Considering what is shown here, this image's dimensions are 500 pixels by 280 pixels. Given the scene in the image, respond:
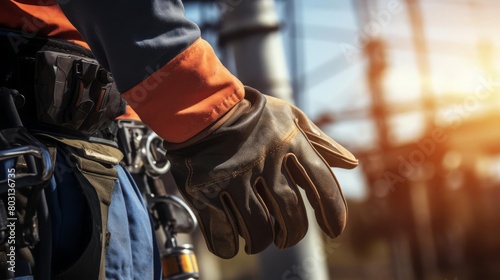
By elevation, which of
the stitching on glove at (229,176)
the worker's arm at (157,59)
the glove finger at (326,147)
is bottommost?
the stitching on glove at (229,176)

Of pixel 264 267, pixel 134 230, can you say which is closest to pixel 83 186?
pixel 134 230

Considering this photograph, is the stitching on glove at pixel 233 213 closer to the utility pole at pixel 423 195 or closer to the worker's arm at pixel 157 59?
the worker's arm at pixel 157 59

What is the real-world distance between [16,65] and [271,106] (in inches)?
20.3

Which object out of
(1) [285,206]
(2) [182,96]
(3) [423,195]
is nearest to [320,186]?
(1) [285,206]

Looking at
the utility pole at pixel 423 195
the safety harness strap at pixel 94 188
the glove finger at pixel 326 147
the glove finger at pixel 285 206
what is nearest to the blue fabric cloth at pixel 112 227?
the safety harness strap at pixel 94 188

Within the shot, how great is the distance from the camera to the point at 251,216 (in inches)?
52.4

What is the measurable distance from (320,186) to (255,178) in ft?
0.50

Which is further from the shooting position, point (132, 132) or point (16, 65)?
point (132, 132)

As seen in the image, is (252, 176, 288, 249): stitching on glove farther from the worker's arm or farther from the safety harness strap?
the safety harness strap

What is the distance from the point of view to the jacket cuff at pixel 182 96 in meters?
1.24

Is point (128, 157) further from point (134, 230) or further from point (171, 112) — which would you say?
point (171, 112)

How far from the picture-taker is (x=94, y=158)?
140 cm

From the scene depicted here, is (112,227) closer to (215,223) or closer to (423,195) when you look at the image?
(215,223)

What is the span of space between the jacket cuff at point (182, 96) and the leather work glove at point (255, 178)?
0.12ft
